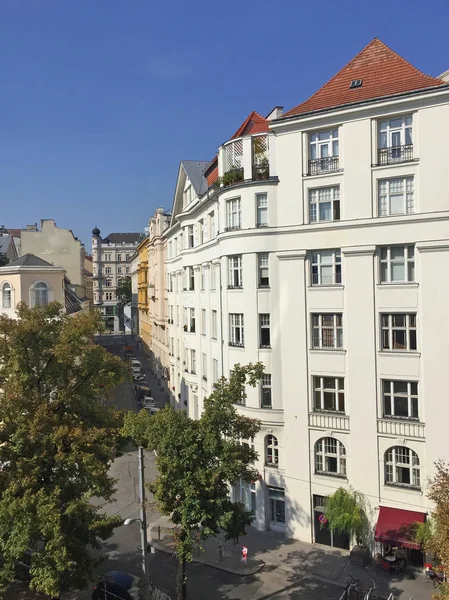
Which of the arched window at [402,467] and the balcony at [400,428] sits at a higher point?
the balcony at [400,428]

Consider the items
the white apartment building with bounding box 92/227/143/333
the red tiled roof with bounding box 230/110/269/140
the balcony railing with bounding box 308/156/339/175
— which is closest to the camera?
the balcony railing with bounding box 308/156/339/175

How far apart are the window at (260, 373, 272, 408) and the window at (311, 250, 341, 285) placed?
4798 mm

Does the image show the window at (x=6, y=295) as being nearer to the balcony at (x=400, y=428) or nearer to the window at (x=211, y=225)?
the window at (x=211, y=225)

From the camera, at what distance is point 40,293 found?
108ft

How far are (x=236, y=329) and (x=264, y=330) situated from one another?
1.78m

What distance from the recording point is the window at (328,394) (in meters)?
22.0

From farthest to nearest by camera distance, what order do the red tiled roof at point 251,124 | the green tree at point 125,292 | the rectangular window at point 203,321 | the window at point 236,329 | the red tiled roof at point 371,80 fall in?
the green tree at point 125,292 → the rectangular window at point 203,321 → the red tiled roof at point 251,124 → the window at point 236,329 → the red tiled roof at point 371,80

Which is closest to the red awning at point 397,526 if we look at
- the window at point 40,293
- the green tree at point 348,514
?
the green tree at point 348,514

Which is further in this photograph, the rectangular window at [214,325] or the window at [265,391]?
the rectangular window at [214,325]

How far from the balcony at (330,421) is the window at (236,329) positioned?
482 centimetres

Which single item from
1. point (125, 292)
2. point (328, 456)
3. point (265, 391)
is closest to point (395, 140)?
point (265, 391)

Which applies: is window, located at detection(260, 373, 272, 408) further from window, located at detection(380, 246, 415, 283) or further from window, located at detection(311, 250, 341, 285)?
window, located at detection(380, 246, 415, 283)

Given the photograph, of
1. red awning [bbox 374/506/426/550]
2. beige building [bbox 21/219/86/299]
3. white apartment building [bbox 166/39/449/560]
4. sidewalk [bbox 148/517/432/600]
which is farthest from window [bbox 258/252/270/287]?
beige building [bbox 21/219/86/299]

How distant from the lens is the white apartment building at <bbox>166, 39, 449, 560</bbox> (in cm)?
1998
